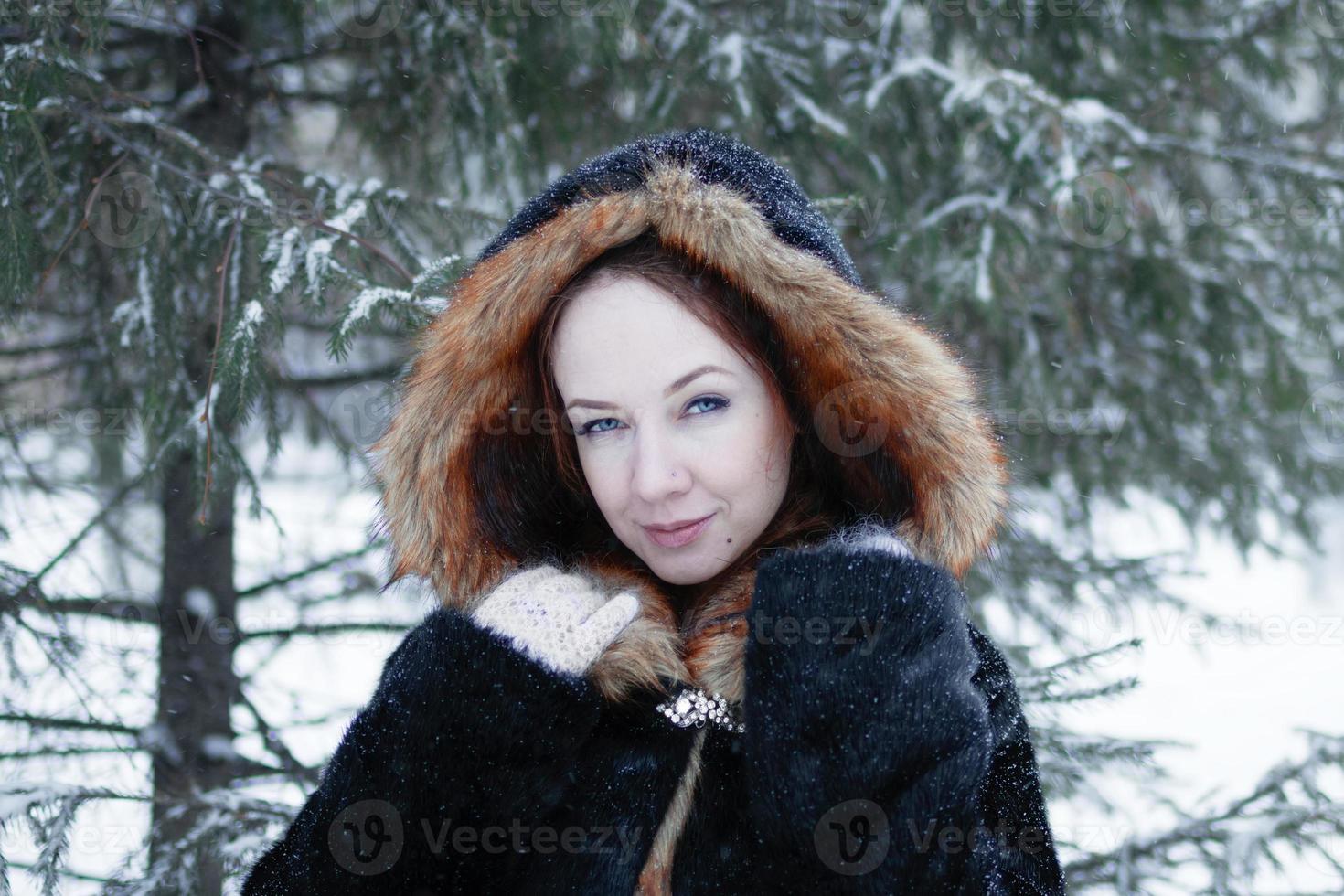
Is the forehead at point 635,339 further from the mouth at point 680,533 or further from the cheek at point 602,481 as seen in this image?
the mouth at point 680,533

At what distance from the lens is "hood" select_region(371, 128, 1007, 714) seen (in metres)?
1.95

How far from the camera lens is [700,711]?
1907mm

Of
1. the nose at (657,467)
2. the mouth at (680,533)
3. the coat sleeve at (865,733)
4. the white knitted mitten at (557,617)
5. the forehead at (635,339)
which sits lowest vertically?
the coat sleeve at (865,733)

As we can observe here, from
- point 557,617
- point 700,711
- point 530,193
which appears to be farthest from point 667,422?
point 530,193

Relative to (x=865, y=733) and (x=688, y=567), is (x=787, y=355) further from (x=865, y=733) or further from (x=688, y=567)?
(x=865, y=733)

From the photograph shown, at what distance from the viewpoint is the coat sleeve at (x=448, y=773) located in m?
1.74

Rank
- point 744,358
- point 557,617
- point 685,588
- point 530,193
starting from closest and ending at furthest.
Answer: point 557,617
point 744,358
point 685,588
point 530,193

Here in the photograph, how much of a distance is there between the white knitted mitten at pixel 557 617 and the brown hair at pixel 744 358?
0.93 feet

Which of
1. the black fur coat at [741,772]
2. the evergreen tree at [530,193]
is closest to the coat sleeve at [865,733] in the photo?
the black fur coat at [741,772]

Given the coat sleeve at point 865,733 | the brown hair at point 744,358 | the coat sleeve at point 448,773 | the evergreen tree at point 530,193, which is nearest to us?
the coat sleeve at point 865,733

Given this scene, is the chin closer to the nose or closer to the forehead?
the nose

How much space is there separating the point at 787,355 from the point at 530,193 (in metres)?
1.53

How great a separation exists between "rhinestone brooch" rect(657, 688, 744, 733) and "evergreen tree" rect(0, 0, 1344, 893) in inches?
32.6

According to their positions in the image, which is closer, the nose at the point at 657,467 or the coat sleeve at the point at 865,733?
the coat sleeve at the point at 865,733
